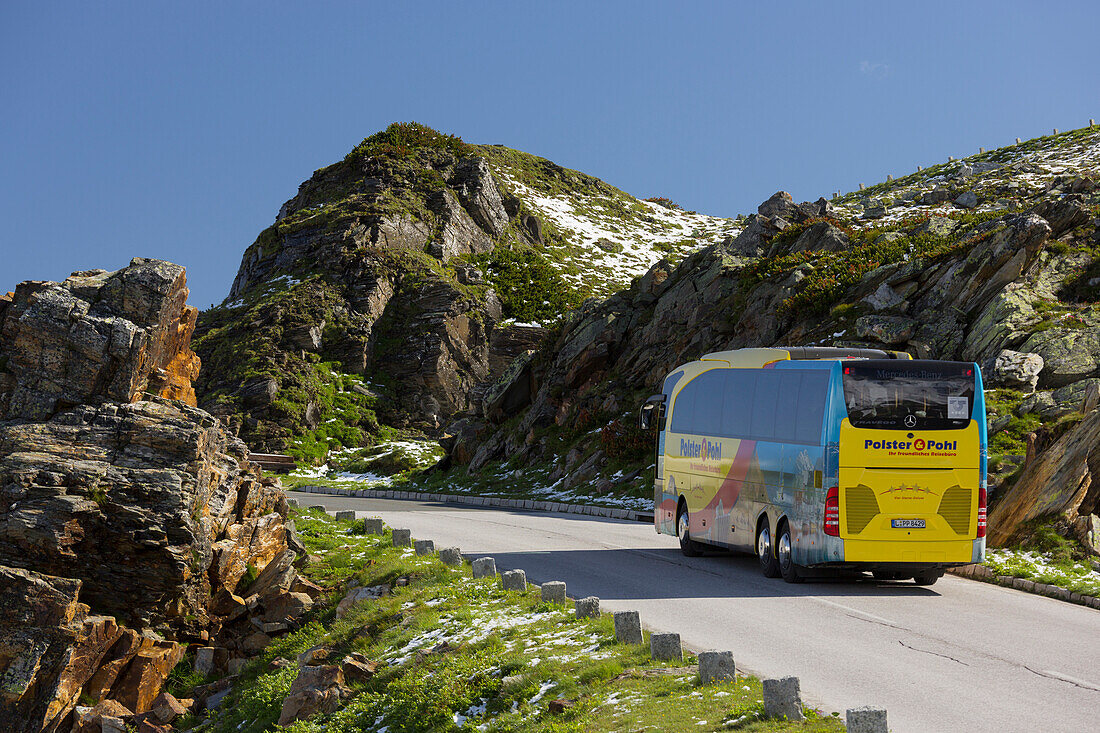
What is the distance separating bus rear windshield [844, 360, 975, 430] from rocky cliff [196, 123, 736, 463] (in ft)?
122

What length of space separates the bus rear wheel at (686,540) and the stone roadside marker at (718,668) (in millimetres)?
10529

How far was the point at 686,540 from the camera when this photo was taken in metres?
18.8

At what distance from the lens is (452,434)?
48.6 metres

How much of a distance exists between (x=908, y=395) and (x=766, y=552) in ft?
12.1

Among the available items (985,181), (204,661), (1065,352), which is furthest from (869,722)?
(985,181)

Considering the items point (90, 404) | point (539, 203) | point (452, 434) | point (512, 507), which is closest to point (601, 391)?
point (512, 507)

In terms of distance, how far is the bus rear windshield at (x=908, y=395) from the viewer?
13.8 meters

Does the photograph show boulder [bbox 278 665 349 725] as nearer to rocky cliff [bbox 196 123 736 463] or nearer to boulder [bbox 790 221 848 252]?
boulder [bbox 790 221 848 252]

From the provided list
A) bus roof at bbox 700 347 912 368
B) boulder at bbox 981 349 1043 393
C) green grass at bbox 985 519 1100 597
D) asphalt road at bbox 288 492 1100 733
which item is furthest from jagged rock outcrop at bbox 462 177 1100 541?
asphalt road at bbox 288 492 1100 733

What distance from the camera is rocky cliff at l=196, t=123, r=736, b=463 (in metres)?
55.3

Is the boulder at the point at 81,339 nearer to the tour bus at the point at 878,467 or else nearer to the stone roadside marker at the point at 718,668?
the tour bus at the point at 878,467

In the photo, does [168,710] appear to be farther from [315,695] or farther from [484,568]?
[484,568]

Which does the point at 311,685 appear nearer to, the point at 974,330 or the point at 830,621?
the point at 830,621

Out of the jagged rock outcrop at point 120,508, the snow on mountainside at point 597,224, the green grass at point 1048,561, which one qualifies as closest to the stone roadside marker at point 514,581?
the jagged rock outcrop at point 120,508
